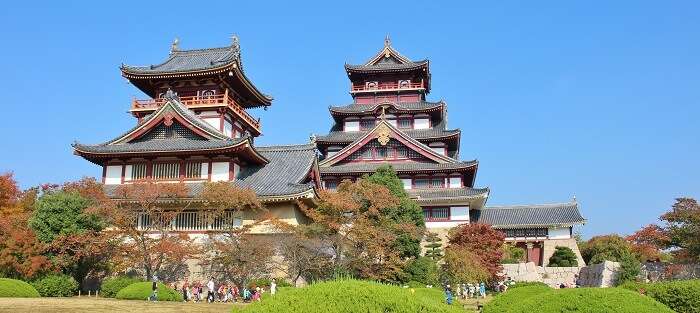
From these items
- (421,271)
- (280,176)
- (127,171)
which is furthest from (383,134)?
(127,171)

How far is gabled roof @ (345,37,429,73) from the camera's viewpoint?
56.2 meters

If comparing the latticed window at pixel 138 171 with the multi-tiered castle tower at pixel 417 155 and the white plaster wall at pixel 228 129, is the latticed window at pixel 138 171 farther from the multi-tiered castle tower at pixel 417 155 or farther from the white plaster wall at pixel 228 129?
the multi-tiered castle tower at pixel 417 155

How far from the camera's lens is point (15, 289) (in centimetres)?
2339

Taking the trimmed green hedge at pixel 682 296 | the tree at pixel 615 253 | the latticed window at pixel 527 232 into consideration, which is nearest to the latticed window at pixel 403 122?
the latticed window at pixel 527 232

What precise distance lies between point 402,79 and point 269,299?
5147cm

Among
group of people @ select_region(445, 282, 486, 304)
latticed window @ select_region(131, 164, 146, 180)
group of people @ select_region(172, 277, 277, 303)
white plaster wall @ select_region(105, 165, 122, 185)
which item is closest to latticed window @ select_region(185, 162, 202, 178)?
latticed window @ select_region(131, 164, 146, 180)

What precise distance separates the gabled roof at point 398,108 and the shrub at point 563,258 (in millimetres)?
15730

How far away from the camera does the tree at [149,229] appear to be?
92.5 ft

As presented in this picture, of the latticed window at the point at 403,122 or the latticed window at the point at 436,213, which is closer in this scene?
the latticed window at the point at 436,213

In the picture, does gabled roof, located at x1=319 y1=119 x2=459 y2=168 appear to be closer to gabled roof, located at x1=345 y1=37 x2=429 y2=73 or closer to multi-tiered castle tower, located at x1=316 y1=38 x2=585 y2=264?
multi-tiered castle tower, located at x1=316 y1=38 x2=585 y2=264

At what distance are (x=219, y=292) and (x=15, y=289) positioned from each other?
8.64 meters

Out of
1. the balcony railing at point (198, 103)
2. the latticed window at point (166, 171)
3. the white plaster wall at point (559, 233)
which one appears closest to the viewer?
the latticed window at point (166, 171)

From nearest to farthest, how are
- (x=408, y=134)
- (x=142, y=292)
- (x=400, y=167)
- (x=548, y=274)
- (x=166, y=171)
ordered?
(x=142, y=292)
(x=166, y=171)
(x=548, y=274)
(x=400, y=167)
(x=408, y=134)

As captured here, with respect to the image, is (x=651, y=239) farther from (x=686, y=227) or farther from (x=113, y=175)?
(x=113, y=175)
